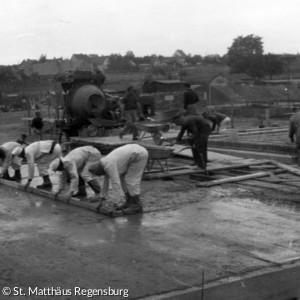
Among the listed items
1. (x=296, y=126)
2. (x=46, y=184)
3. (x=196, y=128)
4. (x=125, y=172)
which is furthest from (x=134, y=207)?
(x=296, y=126)

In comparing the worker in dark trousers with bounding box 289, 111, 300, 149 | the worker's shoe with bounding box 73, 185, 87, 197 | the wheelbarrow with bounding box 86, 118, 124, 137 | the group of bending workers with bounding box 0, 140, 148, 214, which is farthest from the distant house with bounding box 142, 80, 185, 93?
the worker's shoe with bounding box 73, 185, 87, 197

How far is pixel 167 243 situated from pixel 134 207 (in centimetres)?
215

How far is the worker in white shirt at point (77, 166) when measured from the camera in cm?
1059

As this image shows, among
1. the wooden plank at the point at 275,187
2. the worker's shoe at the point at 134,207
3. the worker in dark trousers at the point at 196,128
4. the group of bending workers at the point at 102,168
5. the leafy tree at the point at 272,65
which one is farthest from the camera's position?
the leafy tree at the point at 272,65

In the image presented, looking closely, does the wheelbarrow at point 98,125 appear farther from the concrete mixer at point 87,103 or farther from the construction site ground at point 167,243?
the construction site ground at point 167,243

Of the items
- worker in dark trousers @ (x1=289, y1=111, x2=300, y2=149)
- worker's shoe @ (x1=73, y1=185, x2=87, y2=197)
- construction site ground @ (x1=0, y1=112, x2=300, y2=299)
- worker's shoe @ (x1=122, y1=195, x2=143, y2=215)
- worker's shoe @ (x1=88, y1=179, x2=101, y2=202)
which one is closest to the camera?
construction site ground @ (x1=0, y1=112, x2=300, y2=299)

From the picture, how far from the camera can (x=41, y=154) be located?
12.7 metres

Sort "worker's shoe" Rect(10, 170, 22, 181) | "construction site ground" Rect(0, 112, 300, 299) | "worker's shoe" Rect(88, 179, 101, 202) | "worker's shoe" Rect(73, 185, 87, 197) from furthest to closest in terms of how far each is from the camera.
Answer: "worker's shoe" Rect(10, 170, 22, 181) → "worker's shoe" Rect(73, 185, 87, 197) → "worker's shoe" Rect(88, 179, 101, 202) → "construction site ground" Rect(0, 112, 300, 299)

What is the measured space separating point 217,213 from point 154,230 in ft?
5.27

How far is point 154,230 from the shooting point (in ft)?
29.4

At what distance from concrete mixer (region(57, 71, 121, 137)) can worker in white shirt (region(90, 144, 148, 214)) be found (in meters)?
9.75

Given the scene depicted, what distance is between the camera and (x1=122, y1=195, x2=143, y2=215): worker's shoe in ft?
33.1

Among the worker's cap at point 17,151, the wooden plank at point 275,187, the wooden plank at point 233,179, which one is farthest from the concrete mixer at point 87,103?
the wooden plank at point 275,187

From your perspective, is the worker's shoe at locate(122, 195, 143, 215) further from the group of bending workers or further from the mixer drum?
the mixer drum
